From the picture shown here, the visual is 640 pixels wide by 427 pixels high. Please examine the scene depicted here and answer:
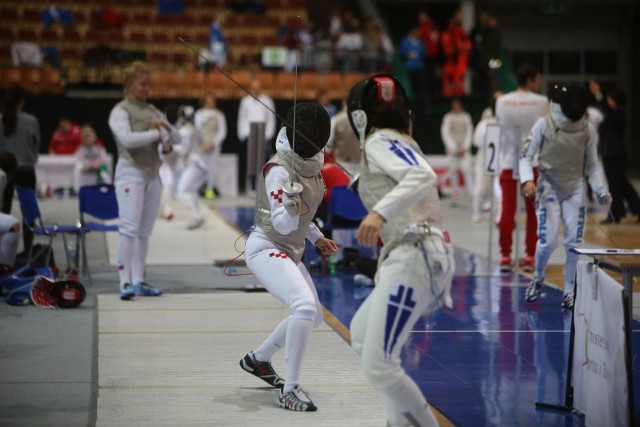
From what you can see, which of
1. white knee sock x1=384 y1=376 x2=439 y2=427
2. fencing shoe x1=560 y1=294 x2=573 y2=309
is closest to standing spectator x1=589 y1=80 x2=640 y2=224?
fencing shoe x1=560 y1=294 x2=573 y2=309

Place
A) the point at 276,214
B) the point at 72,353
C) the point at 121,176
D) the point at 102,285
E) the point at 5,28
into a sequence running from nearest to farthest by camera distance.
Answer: the point at 276,214
the point at 72,353
the point at 121,176
the point at 102,285
the point at 5,28

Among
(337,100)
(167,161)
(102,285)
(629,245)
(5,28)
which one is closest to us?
(102,285)

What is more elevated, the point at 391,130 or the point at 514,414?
the point at 391,130

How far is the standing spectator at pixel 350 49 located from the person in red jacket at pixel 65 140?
5.92 meters

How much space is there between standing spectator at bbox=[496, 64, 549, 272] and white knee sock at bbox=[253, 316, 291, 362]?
4.70 m

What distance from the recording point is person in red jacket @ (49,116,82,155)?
18.0 meters

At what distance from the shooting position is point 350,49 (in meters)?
21.1

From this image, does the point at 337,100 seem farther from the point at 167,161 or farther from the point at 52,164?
the point at 167,161

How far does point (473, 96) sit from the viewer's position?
2161 centimetres

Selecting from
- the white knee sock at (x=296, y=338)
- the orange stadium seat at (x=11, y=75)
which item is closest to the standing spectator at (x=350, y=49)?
the orange stadium seat at (x=11, y=75)

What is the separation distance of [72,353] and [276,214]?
79.7 inches

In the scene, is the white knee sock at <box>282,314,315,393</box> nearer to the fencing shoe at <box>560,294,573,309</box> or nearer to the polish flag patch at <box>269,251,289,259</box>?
the polish flag patch at <box>269,251,289,259</box>

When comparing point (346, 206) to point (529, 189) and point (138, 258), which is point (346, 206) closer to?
point (138, 258)

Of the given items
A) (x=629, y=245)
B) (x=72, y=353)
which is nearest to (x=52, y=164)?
(x=629, y=245)
